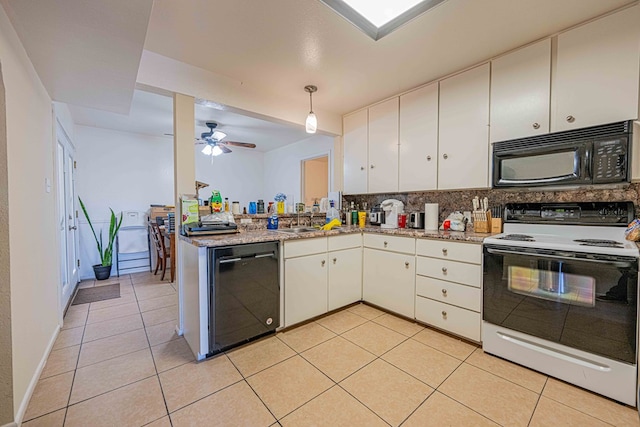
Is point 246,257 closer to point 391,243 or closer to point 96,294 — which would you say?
point 391,243

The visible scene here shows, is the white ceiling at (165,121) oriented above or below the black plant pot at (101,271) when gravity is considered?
above

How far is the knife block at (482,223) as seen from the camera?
240 cm

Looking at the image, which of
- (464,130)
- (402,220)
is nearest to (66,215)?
(402,220)

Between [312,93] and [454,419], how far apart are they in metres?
2.94

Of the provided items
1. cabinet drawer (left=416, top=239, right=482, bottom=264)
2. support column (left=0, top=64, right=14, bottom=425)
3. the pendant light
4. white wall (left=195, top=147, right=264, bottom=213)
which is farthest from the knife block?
white wall (left=195, top=147, right=264, bottom=213)

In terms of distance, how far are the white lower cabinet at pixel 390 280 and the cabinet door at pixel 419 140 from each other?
70 cm

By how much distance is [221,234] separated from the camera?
2242 millimetres

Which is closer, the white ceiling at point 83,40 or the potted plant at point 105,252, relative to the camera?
the white ceiling at point 83,40

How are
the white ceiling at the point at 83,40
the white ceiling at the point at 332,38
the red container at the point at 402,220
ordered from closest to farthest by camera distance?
the white ceiling at the point at 83,40 < the white ceiling at the point at 332,38 < the red container at the point at 402,220

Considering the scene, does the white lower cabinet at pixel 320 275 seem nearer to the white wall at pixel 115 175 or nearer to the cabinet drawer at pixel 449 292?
the cabinet drawer at pixel 449 292

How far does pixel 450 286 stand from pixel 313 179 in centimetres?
417

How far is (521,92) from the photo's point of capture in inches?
82.0

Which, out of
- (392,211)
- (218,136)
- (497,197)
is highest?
(218,136)

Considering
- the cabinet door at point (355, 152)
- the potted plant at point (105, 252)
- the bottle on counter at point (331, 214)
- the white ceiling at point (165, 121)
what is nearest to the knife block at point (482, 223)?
the cabinet door at point (355, 152)
